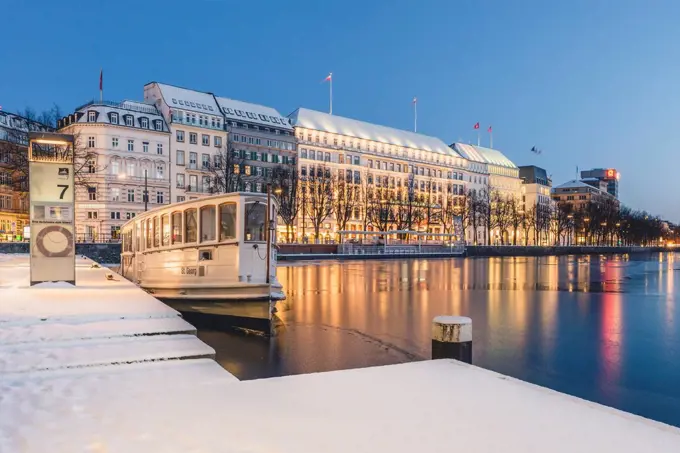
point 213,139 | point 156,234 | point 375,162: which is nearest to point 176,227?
point 156,234

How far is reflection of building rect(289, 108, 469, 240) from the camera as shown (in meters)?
97.6

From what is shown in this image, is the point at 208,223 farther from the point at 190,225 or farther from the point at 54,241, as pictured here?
the point at 54,241

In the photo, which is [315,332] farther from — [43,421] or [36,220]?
[43,421]

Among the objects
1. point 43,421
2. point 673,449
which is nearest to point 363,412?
point 673,449

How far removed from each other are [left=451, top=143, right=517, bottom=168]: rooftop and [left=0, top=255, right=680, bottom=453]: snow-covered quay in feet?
429

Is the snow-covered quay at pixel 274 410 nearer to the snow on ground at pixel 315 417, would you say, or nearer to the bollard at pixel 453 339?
the snow on ground at pixel 315 417

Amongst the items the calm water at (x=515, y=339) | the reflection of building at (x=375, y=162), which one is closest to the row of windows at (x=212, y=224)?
the calm water at (x=515, y=339)

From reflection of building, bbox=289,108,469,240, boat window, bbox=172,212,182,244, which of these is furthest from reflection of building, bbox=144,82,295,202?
boat window, bbox=172,212,182,244

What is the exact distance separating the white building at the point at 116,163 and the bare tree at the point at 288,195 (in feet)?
52.9

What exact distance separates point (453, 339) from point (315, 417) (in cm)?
312

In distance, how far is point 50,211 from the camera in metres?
15.7

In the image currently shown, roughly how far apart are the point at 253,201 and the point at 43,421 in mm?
11307

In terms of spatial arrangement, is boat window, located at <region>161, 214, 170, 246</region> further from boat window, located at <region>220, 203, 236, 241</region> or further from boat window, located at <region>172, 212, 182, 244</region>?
boat window, located at <region>220, 203, 236, 241</region>

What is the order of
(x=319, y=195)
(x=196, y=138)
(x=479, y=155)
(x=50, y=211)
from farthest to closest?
(x=479, y=155) < (x=319, y=195) < (x=196, y=138) < (x=50, y=211)
